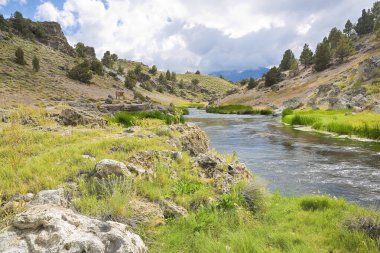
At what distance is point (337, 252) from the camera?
29.9ft

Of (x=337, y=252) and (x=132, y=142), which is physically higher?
(x=132, y=142)

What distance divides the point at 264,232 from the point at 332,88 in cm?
7075

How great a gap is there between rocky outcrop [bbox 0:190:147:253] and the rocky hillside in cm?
4507

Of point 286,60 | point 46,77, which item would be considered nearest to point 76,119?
point 46,77

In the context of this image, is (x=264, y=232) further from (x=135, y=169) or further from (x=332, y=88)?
(x=332, y=88)

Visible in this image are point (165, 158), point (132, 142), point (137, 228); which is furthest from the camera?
point (132, 142)

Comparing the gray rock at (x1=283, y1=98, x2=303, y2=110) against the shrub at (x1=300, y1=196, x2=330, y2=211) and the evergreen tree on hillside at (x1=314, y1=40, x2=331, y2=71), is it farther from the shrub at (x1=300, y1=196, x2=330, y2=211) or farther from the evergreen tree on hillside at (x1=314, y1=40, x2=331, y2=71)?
the shrub at (x1=300, y1=196, x2=330, y2=211)

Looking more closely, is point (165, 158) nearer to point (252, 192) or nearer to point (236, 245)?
point (252, 192)

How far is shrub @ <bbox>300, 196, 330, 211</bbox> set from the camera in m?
12.7

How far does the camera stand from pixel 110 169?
11.4 m

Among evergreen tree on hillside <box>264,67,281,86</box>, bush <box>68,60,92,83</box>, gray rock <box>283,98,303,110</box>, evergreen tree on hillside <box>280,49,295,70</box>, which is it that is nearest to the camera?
gray rock <box>283,98,303,110</box>

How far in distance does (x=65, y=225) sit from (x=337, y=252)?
656 centimetres

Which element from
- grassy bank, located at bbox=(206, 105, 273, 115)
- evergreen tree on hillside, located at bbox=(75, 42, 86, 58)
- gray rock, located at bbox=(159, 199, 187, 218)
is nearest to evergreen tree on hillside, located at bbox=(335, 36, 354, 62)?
grassy bank, located at bbox=(206, 105, 273, 115)

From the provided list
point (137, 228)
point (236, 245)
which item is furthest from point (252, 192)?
point (137, 228)
